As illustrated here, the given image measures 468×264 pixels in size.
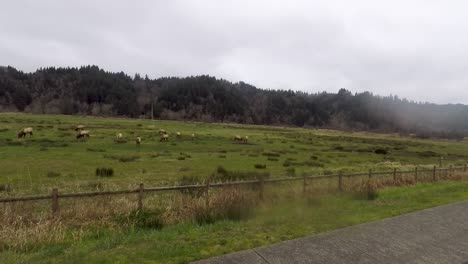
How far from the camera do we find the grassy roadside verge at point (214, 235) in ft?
28.4

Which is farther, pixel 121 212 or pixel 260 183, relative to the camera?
pixel 260 183

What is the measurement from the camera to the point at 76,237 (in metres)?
10.3

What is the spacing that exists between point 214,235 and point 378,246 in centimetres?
377

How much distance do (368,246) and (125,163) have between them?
25.9 metres

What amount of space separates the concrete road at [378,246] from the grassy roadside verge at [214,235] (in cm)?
54

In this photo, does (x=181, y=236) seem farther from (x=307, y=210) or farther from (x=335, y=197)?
(x=335, y=197)

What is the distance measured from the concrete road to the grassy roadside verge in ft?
1.77

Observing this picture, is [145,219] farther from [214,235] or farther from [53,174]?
[53,174]

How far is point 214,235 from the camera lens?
10.6 m

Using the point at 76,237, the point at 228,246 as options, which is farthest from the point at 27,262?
the point at 228,246

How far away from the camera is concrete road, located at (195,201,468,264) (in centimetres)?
900

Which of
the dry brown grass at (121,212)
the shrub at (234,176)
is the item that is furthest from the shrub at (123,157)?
the dry brown grass at (121,212)

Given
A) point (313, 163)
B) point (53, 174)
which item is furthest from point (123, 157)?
point (313, 163)

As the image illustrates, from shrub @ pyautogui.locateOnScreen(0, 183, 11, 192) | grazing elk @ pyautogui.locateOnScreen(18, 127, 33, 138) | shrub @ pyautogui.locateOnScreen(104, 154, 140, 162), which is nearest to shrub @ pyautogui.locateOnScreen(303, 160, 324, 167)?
shrub @ pyautogui.locateOnScreen(104, 154, 140, 162)
